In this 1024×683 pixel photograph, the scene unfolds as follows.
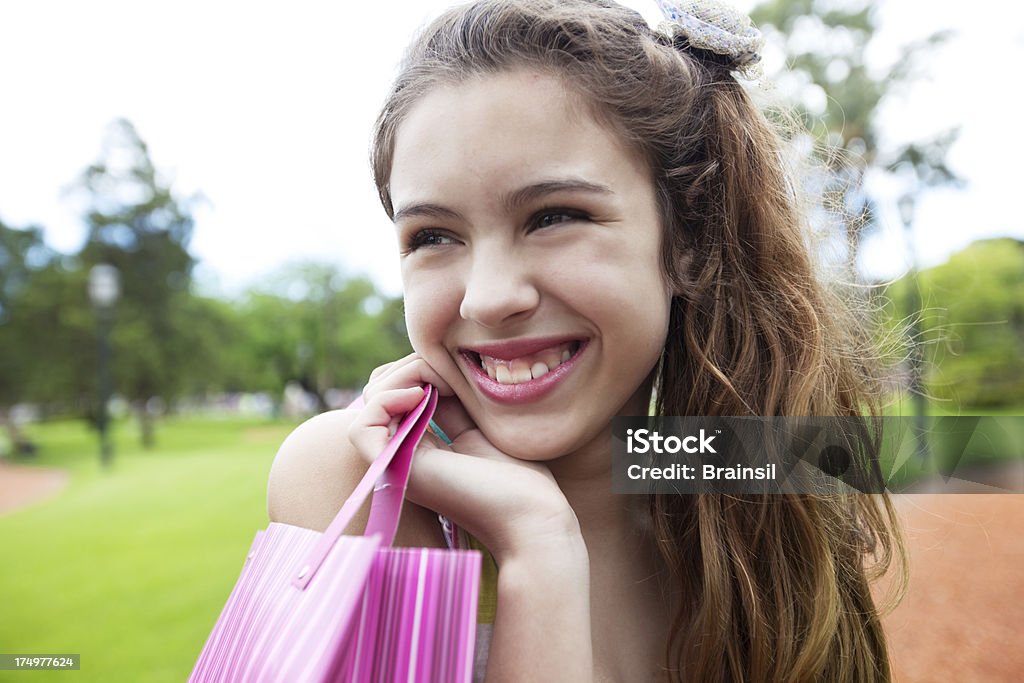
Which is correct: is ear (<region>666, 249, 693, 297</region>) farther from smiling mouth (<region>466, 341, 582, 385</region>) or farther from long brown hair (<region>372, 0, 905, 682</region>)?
smiling mouth (<region>466, 341, 582, 385</region>)

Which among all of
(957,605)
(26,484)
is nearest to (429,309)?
(957,605)

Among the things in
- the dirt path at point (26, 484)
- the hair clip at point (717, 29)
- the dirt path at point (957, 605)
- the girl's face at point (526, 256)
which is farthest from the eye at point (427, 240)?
the dirt path at point (26, 484)

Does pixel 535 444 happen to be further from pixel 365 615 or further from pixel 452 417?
pixel 365 615

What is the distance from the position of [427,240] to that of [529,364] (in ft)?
0.76

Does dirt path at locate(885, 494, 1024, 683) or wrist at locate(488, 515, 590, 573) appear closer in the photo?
wrist at locate(488, 515, 590, 573)

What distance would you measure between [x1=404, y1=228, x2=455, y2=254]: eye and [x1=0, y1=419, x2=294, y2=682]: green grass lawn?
5860 mm

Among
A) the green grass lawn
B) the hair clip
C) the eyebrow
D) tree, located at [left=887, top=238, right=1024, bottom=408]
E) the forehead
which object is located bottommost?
the green grass lawn

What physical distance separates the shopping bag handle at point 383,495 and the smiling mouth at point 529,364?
0.11m

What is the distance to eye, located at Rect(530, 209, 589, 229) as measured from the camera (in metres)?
0.92

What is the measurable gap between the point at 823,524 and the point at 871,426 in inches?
9.5

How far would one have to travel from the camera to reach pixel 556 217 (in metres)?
0.92

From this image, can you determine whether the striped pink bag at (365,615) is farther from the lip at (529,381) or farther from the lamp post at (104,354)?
the lamp post at (104,354)

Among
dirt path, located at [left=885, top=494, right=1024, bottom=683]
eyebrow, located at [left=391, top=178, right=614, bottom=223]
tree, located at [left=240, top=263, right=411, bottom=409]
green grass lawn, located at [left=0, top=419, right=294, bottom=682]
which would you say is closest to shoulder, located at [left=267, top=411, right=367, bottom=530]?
eyebrow, located at [left=391, top=178, right=614, bottom=223]

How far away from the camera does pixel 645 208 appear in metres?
0.98
